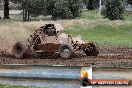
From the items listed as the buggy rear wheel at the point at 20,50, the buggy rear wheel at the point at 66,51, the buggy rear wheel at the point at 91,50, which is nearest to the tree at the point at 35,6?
the buggy rear wheel at the point at 20,50

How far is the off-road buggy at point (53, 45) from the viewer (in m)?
17.8

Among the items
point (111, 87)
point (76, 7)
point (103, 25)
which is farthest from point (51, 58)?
point (76, 7)

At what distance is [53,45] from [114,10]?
2671 cm

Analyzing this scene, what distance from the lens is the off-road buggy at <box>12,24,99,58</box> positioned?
17812 mm

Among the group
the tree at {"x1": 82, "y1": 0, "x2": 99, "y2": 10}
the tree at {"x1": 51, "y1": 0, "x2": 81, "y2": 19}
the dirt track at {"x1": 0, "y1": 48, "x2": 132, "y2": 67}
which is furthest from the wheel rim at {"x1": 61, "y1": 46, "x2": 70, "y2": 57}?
the tree at {"x1": 82, "y1": 0, "x2": 99, "y2": 10}

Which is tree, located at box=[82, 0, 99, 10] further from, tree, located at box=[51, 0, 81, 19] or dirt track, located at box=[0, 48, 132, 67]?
dirt track, located at box=[0, 48, 132, 67]

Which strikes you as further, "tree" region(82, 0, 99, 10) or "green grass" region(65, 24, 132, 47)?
"tree" region(82, 0, 99, 10)

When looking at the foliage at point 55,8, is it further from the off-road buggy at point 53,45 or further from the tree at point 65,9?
the off-road buggy at point 53,45

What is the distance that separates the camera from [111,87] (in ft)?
29.3

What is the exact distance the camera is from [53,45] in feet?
59.6

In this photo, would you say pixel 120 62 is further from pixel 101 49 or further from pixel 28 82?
pixel 28 82

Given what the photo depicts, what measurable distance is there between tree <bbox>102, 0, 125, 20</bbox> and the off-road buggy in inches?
1024

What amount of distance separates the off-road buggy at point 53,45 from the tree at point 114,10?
26.0 meters

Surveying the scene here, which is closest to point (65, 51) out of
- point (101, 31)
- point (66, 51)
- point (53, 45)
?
point (66, 51)
